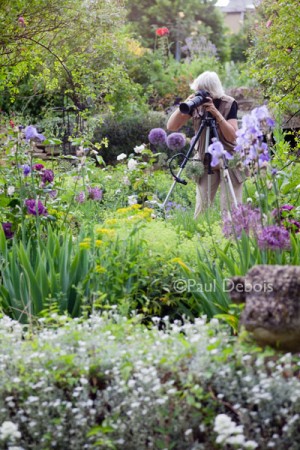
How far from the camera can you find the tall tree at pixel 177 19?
27391 millimetres

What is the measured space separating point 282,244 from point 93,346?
3.60 feet

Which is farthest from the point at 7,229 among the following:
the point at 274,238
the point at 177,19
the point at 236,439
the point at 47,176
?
the point at 177,19

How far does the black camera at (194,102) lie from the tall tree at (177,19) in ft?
70.8

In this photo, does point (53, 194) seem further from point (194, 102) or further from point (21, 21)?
point (21, 21)

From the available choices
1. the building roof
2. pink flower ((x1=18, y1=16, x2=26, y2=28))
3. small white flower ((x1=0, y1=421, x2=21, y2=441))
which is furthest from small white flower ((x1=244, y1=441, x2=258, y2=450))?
the building roof

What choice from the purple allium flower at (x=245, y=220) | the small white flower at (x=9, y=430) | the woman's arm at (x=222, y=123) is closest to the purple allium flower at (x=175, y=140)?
the woman's arm at (x=222, y=123)

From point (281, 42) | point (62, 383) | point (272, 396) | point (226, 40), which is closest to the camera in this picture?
point (272, 396)

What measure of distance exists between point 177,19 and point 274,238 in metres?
25.3

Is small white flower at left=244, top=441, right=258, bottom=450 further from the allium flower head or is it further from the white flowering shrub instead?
the allium flower head

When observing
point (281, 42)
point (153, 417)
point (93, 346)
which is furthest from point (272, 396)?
point (281, 42)

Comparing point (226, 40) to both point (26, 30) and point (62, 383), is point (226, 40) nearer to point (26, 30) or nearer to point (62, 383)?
point (26, 30)

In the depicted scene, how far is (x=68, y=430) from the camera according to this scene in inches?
103

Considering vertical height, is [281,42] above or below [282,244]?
above

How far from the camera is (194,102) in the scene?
559 centimetres
